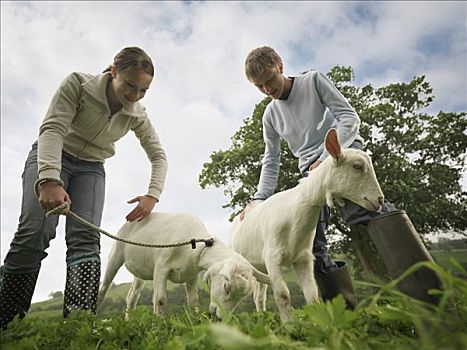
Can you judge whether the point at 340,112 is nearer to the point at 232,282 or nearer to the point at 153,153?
the point at 232,282

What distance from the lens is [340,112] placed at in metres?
3.67

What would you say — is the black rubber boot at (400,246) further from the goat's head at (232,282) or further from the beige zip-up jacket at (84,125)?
the beige zip-up jacket at (84,125)

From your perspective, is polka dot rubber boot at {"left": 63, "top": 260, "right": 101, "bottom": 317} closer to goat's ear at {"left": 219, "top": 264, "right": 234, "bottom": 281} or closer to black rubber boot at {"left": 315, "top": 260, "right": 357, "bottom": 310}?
goat's ear at {"left": 219, "top": 264, "right": 234, "bottom": 281}

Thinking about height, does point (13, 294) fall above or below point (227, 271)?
above

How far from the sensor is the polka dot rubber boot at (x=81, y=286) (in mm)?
3051

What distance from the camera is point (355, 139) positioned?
355 cm

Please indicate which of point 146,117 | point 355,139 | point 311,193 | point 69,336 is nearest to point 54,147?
point 146,117

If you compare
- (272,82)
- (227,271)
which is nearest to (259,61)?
(272,82)

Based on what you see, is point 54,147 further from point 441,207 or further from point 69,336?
point 441,207

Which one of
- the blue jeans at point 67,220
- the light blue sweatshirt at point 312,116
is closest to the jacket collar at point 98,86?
the blue jeans at point 67,220

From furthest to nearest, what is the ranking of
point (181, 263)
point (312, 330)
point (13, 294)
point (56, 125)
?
point (181, 263) < point (56, 125) < point (13, 294) < point (312, 330)

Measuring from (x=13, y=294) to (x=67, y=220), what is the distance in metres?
0.81

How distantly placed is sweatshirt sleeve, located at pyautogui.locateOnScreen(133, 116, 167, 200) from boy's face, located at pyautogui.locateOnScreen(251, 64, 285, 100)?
1401 millimetres

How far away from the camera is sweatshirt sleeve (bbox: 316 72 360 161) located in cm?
345
